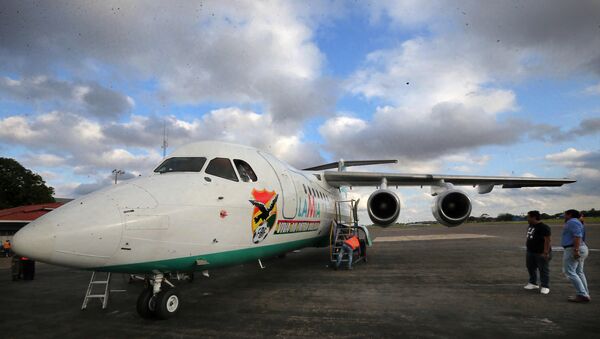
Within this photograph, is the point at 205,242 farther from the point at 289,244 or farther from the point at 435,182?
the point at 435,182

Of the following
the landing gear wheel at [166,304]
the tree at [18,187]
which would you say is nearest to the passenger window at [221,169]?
the landing gear wheel at [166,304]

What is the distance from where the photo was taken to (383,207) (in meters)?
11.0

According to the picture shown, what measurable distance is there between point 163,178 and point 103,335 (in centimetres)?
229

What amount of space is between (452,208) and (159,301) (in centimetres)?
917

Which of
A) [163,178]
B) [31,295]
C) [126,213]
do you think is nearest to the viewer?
[126,213]

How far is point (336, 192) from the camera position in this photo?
14.3 metres

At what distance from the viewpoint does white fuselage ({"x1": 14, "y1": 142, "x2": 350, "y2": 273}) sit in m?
3.81

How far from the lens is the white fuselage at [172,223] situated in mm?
3809

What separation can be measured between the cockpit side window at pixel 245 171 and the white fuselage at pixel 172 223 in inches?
3.4

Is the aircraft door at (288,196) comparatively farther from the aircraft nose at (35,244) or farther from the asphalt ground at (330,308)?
the aircraft nose at (35,244)

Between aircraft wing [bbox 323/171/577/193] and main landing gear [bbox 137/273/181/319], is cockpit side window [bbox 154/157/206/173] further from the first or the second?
aircraft wing [bbox 323/171/577/193]

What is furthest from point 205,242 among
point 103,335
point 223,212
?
point 103,335

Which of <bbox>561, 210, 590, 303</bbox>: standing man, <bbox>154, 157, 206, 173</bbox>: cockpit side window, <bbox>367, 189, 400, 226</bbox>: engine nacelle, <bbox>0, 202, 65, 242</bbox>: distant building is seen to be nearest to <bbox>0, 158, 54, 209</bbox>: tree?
<bbox>0, 202, 65, 242</bbox>: distant building

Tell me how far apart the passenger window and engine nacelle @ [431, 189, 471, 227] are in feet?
24.0
